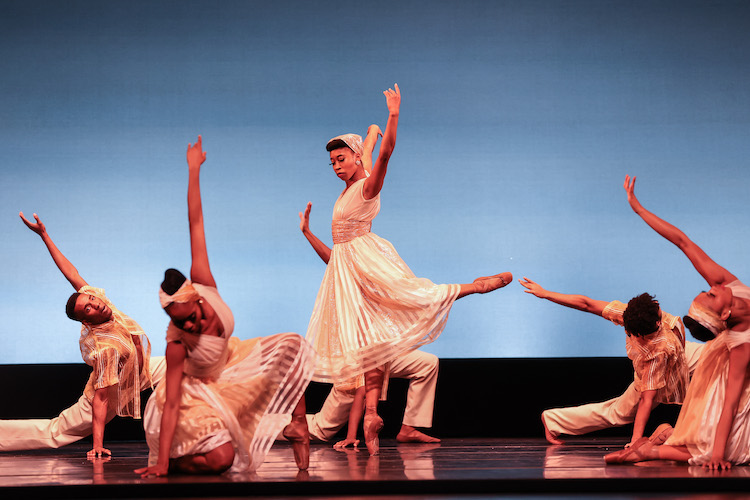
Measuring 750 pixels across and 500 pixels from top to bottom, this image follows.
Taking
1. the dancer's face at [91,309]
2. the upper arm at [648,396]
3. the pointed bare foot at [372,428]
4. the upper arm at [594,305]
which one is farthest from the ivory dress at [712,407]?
the dancer's face at [91,309]

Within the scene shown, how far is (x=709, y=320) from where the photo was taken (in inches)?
126

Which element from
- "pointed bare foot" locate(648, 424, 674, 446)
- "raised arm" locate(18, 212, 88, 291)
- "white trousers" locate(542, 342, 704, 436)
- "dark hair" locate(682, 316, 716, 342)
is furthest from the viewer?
"white trousers" locate(542, 342, 704, 436)

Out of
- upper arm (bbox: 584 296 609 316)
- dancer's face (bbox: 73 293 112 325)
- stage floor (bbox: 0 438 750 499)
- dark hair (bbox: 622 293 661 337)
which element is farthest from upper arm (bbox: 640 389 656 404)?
dancer's face (bbox: 73 293 112 325)

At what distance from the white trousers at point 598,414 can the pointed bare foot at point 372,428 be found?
4.03 feet

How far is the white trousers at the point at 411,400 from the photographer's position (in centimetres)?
458

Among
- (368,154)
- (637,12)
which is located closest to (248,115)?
(368,154)

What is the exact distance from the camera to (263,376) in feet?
10.3

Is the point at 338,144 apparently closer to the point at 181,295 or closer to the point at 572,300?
the point at 572,300

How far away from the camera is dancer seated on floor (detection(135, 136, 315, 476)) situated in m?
2.92

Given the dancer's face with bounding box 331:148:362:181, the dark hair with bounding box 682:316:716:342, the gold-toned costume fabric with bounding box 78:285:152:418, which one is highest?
the dancer's face with bounding box 331:148:362:181

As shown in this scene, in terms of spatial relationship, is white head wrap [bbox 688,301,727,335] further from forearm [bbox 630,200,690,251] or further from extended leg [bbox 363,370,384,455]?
extended leg [bbox 363,370,384,455]

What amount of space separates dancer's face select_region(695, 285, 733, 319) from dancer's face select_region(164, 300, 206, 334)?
1.86 m

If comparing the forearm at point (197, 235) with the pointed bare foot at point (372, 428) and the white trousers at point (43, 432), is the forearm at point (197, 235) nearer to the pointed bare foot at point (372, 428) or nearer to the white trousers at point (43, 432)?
the pointed bare foot at point (372, 428)

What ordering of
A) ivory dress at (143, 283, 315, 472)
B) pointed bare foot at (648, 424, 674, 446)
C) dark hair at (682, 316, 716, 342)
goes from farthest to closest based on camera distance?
1. pointed bare foot at (648, 424, 674, 446)
2. dark hair at (682, 316, 716, 342)
3. ivory dress at (143, 283, 315, 472)
